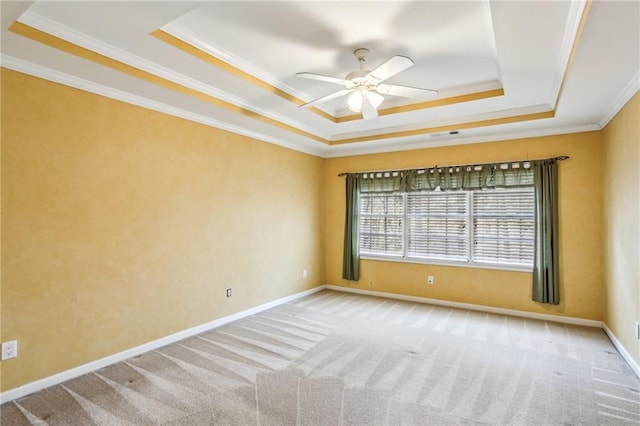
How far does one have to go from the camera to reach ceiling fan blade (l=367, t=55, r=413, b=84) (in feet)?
7.90

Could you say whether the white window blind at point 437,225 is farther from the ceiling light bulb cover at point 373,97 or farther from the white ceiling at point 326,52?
the ceiling light bulb cover at point 373,97

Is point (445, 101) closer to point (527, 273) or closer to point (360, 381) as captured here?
point (527, 273)

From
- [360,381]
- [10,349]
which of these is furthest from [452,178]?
[10,349]

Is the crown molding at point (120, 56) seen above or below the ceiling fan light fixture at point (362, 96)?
above

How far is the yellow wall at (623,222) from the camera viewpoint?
2.88 m

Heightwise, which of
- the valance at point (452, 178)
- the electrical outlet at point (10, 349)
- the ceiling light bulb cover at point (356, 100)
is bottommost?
the electrical outlet at point (10, 349)

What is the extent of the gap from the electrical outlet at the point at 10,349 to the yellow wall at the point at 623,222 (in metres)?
5.05

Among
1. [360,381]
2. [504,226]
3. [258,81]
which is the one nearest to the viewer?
[360,381]

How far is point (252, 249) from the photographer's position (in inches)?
180

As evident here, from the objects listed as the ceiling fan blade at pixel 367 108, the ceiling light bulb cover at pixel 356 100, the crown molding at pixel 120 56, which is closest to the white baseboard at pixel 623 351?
the ceiling fan blade at pixel 367 108

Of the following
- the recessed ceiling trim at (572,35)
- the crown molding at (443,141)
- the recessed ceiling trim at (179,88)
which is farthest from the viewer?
the crown molding at (443,141)

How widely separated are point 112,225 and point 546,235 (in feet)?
16.5

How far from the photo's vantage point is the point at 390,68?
2.57 metres

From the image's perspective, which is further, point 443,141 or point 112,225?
point 443,141
